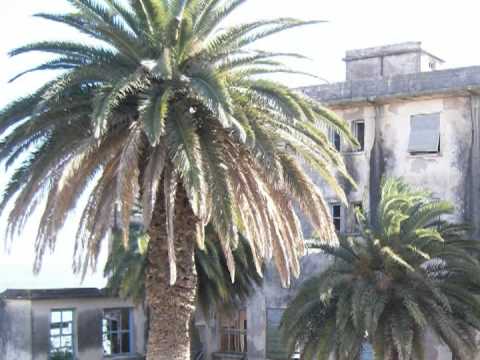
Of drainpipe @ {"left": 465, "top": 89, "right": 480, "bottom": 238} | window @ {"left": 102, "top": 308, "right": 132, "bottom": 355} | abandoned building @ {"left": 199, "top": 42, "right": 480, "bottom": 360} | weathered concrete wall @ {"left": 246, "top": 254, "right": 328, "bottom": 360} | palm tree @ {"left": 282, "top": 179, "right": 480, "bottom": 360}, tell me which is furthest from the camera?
window @ {"left": 102, "top": 308, "right": 132, "bottom": 355}

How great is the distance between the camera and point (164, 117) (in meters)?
17.4

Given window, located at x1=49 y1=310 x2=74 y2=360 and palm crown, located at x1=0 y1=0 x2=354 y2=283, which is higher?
palm crown, located at x1=0 y1=0 x2=354 y2=283

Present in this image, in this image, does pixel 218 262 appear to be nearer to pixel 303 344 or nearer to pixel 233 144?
pixel 303 344

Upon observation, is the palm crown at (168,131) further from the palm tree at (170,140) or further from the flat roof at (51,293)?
the flat roof at (51,293)

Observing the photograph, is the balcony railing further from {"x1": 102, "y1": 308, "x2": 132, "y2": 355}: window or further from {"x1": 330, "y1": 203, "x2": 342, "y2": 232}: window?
{"x1": 330, "y1": 203, "x2": 342, "y2": 232}: window

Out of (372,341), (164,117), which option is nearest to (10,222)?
(164,117)

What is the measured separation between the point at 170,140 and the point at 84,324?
18000mm

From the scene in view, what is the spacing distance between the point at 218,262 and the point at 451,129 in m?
7.89

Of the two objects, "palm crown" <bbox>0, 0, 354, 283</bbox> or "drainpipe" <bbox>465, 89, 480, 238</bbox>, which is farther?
"drainpipe" <bbox>465, 89, 480, 238</bbox>

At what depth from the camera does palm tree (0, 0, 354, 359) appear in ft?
57.1

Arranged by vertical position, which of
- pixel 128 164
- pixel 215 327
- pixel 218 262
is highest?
pixel 128 164

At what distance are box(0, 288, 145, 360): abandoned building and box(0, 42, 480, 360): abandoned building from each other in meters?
0.03

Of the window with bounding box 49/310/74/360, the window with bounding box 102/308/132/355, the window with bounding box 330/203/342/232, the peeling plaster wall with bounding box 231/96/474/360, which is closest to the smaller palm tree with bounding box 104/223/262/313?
the peeling plaster wall with bounding box 231/96/474/360

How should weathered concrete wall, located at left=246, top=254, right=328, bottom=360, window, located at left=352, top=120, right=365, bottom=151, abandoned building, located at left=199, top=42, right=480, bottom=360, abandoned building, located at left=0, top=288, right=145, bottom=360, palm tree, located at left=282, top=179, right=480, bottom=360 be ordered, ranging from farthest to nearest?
weathered concrete wall, located at left=246, top=254, right=328, bottom=360 < abandoned building, located at left=0, top=288, right=145, bottom=360 < window, located at left=352, top=120, right=365, bottom=151 < abandoned building, located at left=199, top=42, right=480, bottom=360 < palm tree, located at left=282, top=179, right=480, bottom=360
